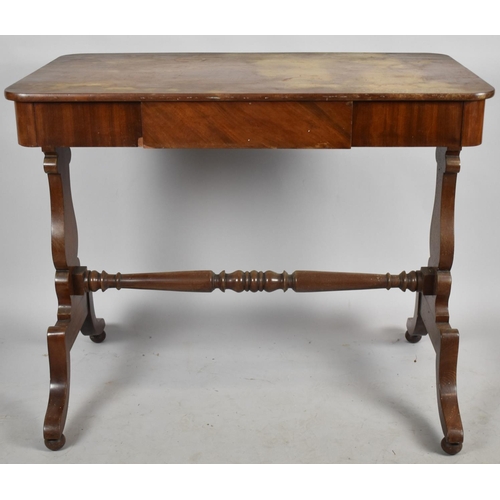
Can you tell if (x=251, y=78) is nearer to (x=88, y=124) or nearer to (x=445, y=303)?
(x=88, y=124)

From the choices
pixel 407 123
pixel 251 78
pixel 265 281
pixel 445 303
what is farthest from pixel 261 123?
pixel 445 303

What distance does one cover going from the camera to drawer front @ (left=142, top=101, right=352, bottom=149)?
2.62 m

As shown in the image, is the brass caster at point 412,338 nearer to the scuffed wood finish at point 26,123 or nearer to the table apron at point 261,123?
the table apron at point 261,123

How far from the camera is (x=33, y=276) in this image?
12.9ft

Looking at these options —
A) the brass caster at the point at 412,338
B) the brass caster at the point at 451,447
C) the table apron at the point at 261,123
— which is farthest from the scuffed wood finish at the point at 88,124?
the brass caster at the point at 412,338

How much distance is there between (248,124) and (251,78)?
25 centimetres

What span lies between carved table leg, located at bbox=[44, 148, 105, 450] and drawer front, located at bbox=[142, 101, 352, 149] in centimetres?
42

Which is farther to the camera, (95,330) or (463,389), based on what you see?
(95,330)

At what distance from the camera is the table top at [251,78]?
2609mm

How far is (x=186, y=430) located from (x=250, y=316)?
882 millimetres

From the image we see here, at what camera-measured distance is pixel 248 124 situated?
263 cm

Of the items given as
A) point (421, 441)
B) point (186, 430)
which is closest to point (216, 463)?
point (186, 430)

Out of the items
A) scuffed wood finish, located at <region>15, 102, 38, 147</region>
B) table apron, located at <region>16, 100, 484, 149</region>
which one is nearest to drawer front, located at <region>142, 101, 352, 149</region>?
table apron, located at <region>16, 100, 484, 149</region>

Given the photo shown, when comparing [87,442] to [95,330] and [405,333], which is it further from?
[405,333]
